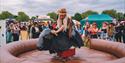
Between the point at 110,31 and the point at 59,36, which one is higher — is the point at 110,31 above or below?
below

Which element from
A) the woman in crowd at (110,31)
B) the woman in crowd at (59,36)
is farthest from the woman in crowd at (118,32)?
the woman in crowd at (59,36)

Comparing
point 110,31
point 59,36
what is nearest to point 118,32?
point 110,31

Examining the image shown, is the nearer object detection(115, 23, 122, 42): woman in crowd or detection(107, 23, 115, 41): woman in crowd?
detection(115, 23, 122, 42): woman in crowd

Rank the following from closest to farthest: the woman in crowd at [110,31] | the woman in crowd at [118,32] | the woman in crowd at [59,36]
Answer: the woman in crowd at [59,36] → the woman in crowd at [118,32] → the woman in crowd at [110,31]

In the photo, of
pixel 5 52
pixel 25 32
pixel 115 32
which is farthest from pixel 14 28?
pixel 5 52

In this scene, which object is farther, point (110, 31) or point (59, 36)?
point (110, 31)

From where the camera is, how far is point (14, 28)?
15.1 metres

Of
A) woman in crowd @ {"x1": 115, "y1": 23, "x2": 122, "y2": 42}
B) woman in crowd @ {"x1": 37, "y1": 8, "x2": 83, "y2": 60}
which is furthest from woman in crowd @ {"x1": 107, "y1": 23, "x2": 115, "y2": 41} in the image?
woman in crowd @ {"x1": 37, "y1": 8, "x2": 83, "y2": 60}

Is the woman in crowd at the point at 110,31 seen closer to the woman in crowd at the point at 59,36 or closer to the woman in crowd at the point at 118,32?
the woman in crowd at the point at 118,32

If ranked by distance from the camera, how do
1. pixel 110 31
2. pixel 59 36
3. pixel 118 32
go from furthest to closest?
pixel 110 31
pixel 118 32
pixel 59 36

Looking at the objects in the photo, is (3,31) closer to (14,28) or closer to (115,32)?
(14,28)

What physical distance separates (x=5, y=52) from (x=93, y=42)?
9.59ft

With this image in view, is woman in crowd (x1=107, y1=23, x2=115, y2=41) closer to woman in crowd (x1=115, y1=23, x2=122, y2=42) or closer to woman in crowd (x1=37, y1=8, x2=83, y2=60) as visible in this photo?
woman in crowd (x1=115, y1=23, x2=122, y2=42)

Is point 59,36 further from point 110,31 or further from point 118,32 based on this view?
point 110,31
